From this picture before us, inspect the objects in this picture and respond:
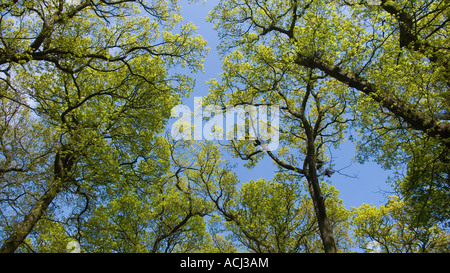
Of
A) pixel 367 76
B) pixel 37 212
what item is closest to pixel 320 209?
pixel 367 76

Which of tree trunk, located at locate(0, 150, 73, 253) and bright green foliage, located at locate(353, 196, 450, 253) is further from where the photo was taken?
bright green foliage, located at locate(353, 196, 450, 253)

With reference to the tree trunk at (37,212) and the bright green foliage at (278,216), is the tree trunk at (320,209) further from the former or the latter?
the tree trunk at (37,212)

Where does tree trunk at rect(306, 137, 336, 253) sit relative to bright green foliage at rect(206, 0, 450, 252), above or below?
below

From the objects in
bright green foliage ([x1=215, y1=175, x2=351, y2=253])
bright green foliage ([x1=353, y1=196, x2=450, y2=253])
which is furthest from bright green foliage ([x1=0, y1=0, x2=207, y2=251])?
bright green foliage ([x1=353, y1=196, x2=450, y2=253])

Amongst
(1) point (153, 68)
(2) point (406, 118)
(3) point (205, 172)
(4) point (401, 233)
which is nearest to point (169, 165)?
(3) point (205, 172)

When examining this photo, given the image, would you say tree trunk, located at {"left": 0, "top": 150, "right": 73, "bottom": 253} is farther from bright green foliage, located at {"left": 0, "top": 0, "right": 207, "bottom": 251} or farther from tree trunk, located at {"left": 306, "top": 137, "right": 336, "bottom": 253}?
tree trunk, located at {"left": 306, "top": 137, "right": 336, "bottom": 253}

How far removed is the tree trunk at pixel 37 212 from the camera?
29.5ft

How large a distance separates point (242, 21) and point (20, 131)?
12.5 metres

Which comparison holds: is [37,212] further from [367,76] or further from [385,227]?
[385,227]

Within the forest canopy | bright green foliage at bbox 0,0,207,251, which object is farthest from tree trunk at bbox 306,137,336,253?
bright green foliage at bbox 0,0,207,251

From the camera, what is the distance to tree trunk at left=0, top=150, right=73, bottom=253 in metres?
9.00

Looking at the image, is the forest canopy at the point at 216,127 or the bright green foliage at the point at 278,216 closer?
the forest canopy at the point at 216,127

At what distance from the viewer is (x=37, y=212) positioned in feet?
33.2

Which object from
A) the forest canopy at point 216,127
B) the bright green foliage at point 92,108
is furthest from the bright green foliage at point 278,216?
the bright green foliage at point 92,108
